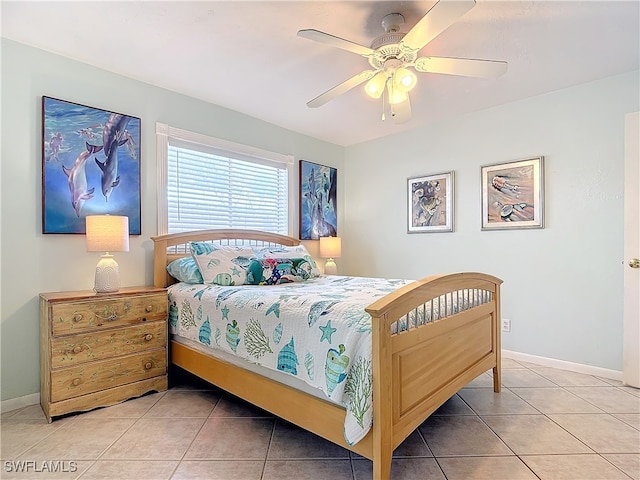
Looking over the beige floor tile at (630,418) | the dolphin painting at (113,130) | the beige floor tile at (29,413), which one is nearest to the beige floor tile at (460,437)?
the beige floor tile at (630,418)

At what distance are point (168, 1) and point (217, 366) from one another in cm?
217

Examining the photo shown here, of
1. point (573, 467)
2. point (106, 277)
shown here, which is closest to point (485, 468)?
point (573, 467)

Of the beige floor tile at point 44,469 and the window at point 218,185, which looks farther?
the window at point 218,185

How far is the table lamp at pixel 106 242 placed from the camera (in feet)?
7.50

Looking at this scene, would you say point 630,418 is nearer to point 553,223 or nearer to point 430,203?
point 553,223

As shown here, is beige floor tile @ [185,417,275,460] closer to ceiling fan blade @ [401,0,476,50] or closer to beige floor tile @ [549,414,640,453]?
beige floor tile @ [549,414,640,453]

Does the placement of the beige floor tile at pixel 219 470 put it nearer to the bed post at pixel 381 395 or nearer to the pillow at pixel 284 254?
the bed post at pixel 381 395

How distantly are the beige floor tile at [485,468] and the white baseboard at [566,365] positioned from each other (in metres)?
1.66

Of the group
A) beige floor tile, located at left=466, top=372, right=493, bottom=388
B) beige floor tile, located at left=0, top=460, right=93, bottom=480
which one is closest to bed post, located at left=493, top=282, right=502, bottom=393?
beige floor tile, located at left=466, top=372, right=493, bottom=388

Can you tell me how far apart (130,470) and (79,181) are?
1940mm

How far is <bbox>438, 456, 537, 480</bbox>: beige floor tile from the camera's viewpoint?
1.57 metres

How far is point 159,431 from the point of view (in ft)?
6.53

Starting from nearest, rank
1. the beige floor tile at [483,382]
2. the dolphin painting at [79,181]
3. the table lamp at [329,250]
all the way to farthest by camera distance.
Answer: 1. the dolphin painting at [79,181]
2. the beige floor tile at [483,382]
3. the table lamp at [329,250]

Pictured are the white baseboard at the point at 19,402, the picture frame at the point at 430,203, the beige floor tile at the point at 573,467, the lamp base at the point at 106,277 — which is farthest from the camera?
the picture frame at the point at 430,203
